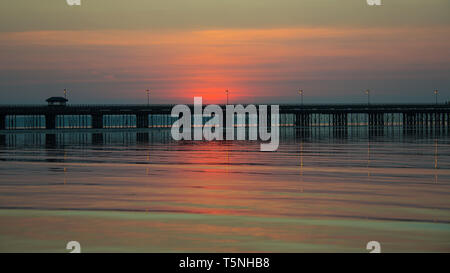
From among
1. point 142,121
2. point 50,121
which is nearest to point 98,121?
point 50,121

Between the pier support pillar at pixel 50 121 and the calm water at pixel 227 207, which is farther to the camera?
the pier support pillar at pixel 50 121

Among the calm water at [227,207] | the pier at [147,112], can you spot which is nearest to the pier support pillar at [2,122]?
the pier at [147,112]

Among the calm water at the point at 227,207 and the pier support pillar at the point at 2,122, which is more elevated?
the pier support pillar at the point at 2,122

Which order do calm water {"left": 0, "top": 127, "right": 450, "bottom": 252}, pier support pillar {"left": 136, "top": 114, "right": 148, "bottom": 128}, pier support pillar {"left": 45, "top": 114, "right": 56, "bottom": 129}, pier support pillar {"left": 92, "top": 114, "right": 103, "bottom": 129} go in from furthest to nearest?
pier support pillar {"left": 136, "top": 114, "right": 148, "bottom": 128}, pier support pillar {"left": 92, "top": 114, "right": 103, "bottom": 129}, pier support pillar {"left": 45, "top": 114, "right": 56, "bottom": 129}, calm water {"left": 0, "top": 127, "right": 450, "bottom": 252}

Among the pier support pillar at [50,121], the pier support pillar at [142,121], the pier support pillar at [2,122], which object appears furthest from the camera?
the pier support pillar at [142,121]

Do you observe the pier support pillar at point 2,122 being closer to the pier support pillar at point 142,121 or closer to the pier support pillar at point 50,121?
the pier support pillar at point 50,121

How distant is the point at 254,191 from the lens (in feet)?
80.6

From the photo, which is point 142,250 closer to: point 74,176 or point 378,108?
point 74,176

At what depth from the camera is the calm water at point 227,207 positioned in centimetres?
1543

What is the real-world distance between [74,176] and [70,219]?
12.4 meters

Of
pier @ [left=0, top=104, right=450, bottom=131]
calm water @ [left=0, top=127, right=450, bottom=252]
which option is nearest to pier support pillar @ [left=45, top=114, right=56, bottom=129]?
pier @ [left=0, top=104, right=450, bottom=131]

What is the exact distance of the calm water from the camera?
607 inches

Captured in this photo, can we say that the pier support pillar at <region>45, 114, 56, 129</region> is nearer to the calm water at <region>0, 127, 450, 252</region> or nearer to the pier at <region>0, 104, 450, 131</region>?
the pier at <region>0, 104, 450, 131</region>
